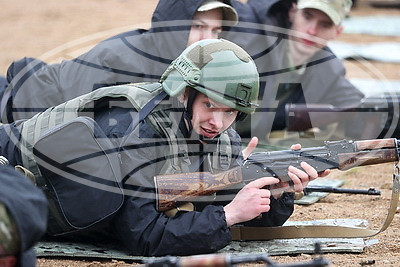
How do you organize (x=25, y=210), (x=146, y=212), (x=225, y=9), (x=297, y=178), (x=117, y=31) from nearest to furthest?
(x=25, y=210) < (x=146, y=212) < (x=297, y=178) < (x=225, y=9) < (x=117, y=31)

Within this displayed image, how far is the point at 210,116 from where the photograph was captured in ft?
14.7

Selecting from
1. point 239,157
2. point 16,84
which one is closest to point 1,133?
point 239,157

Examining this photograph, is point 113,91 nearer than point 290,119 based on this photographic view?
Yes

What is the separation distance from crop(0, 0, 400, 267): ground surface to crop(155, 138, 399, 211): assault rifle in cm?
46

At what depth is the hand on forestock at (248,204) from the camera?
14.5 ft

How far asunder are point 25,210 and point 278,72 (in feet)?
16.0

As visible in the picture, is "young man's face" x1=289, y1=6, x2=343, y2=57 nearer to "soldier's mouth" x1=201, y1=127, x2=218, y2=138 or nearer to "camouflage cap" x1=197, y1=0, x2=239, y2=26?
"camouflage cap" x1=197, y1=0, x2=239, y2=26

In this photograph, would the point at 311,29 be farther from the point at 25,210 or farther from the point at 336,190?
the point at 25,210

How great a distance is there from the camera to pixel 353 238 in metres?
4.96

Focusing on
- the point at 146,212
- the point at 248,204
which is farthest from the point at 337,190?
the point at 146,212

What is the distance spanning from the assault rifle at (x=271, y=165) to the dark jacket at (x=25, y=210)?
3.58 ft

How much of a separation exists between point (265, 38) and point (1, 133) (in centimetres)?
337

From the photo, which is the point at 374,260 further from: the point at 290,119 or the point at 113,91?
the point at 290,119

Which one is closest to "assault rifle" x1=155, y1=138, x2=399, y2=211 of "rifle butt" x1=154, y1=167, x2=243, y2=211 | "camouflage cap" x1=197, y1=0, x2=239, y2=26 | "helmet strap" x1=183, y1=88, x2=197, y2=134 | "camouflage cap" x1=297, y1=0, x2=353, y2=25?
"rifle butt" x1=154, y1=167, x2=243, y2=211
